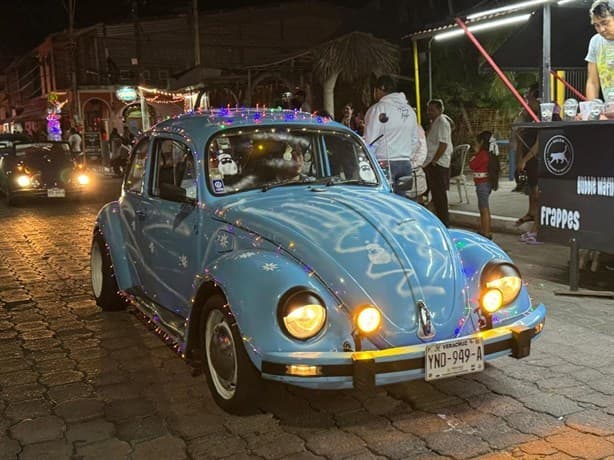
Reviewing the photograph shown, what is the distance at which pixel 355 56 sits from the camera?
50.3 feet

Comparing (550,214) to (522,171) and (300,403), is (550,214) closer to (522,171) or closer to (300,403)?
(522,171)

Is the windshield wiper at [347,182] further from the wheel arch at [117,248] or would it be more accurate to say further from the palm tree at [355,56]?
the palm tree at [355,56]

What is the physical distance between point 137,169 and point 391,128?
11.3 feet

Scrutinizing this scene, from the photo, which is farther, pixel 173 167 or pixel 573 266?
pixel 573 266

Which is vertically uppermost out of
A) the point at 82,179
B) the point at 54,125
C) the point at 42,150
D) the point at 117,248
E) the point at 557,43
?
the point at 54,125

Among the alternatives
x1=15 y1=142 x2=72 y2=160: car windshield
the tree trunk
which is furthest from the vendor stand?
x1=15 y1=142 x2=72 y2=160: car windshield

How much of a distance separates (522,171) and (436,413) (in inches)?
246

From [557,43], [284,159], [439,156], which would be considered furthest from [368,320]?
[557,43]

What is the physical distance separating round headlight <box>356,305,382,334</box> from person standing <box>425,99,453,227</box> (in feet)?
19.4

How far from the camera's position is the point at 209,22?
124 ft

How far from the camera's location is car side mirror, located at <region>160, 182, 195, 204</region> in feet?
16.1

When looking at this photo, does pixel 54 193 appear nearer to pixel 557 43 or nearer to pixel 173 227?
pixel 557 43

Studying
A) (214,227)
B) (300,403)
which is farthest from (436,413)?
(214,227)

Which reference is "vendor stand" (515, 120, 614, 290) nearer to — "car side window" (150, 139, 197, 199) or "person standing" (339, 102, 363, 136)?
"car side window" (150, 139, 197, 199)
